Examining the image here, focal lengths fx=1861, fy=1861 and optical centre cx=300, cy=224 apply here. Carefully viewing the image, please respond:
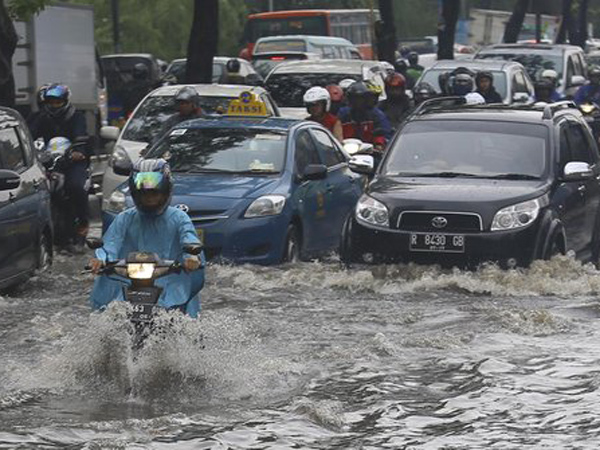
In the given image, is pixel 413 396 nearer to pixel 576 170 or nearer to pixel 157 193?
pixel 157 193

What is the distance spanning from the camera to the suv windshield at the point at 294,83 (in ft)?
91.8

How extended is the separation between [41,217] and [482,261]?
3.76m

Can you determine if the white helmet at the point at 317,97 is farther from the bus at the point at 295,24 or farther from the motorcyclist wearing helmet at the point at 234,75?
the bus at the point at 295,24

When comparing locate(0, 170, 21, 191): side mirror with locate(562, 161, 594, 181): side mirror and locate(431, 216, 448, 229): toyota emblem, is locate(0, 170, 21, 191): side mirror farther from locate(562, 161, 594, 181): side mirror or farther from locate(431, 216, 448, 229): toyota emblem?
locate(562, 161, 594, 181): side mirror

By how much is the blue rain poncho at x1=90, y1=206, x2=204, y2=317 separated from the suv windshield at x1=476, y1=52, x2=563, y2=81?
80.1ft

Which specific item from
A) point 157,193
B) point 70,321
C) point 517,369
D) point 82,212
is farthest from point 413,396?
point 82,212

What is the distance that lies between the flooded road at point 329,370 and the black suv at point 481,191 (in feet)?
0.84

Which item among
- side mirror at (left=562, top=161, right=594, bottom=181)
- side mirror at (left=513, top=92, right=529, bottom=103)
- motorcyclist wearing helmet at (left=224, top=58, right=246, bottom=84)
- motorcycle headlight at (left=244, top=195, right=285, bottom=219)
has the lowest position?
motorcyclist wearing helmet at (left=224, top=58, right=246, bottom=84)

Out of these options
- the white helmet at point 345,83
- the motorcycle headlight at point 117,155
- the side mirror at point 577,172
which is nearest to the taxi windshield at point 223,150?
the motorcycle headlight at point 117,155

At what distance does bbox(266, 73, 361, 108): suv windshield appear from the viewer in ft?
91.8

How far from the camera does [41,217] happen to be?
15.8m

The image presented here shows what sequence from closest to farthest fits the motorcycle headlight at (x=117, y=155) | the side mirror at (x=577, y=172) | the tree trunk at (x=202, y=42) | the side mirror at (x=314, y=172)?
1. the side mirror at (x=577, y=172)
2. the side mirror at (x=314, y=172)
3. the motorcycle headlight at (x=117, y=155)
4. the tree trunk at (x=202, y=42)

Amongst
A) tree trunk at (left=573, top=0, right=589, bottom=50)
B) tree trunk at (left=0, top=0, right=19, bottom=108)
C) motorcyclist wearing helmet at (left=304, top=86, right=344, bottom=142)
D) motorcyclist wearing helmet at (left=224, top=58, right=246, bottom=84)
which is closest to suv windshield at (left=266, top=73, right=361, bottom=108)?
motorcyclist wearing helmet at (left=224, top=58, right=246, bottom=84)

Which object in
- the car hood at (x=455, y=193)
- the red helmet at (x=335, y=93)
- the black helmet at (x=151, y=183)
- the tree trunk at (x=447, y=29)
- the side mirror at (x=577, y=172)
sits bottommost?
the tree trunk at (x=447, y=29)
